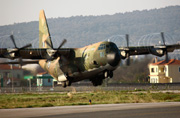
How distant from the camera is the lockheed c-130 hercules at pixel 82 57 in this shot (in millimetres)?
46156

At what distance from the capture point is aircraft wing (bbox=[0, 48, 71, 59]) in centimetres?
4862

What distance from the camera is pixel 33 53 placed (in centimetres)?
5197

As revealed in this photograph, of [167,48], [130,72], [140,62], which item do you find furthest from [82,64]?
[130,72]

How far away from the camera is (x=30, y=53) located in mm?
51469

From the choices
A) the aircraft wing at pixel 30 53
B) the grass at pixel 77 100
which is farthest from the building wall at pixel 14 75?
the grass at pixel 77 100

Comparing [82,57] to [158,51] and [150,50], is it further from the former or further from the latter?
[158,51]

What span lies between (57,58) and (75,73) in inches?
197

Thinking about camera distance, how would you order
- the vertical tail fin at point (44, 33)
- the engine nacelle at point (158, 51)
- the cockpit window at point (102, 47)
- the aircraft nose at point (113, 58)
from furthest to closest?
the vertical tail fin at point (44, 33), the engine nacelle at point (158, 51), the cockpit window at point (102, 47), the aircraft nose at point (113, 58)

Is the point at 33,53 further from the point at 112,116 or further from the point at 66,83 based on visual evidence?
the point at 112,116

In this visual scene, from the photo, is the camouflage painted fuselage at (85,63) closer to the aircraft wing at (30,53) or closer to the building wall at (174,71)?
the aircraft wing at (30,53)

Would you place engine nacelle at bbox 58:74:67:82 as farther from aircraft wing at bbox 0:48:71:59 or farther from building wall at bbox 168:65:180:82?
building wall at bbox 168:65:180:82

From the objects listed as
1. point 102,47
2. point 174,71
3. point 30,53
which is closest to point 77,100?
point 102,47

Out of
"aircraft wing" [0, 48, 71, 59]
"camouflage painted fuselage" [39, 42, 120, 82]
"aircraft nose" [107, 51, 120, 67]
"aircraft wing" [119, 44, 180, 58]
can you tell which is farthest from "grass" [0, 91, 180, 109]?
"aircraft wing" [119, 44, 180, 58]

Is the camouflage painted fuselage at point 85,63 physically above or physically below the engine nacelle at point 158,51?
below
